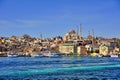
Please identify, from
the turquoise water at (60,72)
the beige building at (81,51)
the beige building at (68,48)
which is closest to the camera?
the turquoise water at (60,72)

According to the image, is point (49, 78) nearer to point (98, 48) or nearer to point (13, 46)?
point (98, 48)

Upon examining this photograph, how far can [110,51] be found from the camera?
436 feet

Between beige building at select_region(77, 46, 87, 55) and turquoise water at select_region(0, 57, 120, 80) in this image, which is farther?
beige building at select_region(77, 46, 87, 55)

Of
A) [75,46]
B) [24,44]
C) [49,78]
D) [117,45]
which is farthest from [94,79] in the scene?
[24,44]

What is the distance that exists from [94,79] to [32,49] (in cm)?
12536

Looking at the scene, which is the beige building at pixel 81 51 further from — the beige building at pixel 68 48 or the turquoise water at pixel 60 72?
the turquoise water at pixel 60 72

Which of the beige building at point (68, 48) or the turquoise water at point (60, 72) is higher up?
the beige building at point (68, 48)

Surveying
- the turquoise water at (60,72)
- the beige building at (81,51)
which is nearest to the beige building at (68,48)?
the beige building at (81,51)

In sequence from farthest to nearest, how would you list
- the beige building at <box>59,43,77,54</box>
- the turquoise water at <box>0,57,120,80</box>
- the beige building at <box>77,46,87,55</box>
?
the beige building at <box>59,43,77,54</box>, the beige building at <box>77,46,87,55</box>, the turquoise water at <box>0,57,120,80</box>

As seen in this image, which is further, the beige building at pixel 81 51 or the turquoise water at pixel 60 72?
the beige building at pixel 81 51

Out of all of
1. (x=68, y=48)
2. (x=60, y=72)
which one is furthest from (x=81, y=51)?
(x=60, y=72)

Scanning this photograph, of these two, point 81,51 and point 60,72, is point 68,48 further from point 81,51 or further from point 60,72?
point 60,72

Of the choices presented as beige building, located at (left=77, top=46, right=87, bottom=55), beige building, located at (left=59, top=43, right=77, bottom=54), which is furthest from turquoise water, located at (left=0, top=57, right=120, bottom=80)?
beige building, located at (left=59, top=43, right=77, bottom=54)

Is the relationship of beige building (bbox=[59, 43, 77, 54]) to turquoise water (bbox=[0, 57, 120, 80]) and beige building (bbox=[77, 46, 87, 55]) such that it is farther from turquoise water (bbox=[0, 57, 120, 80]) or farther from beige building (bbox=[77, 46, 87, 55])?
turquoise water (bbox=[0, 57, 120, 80])
